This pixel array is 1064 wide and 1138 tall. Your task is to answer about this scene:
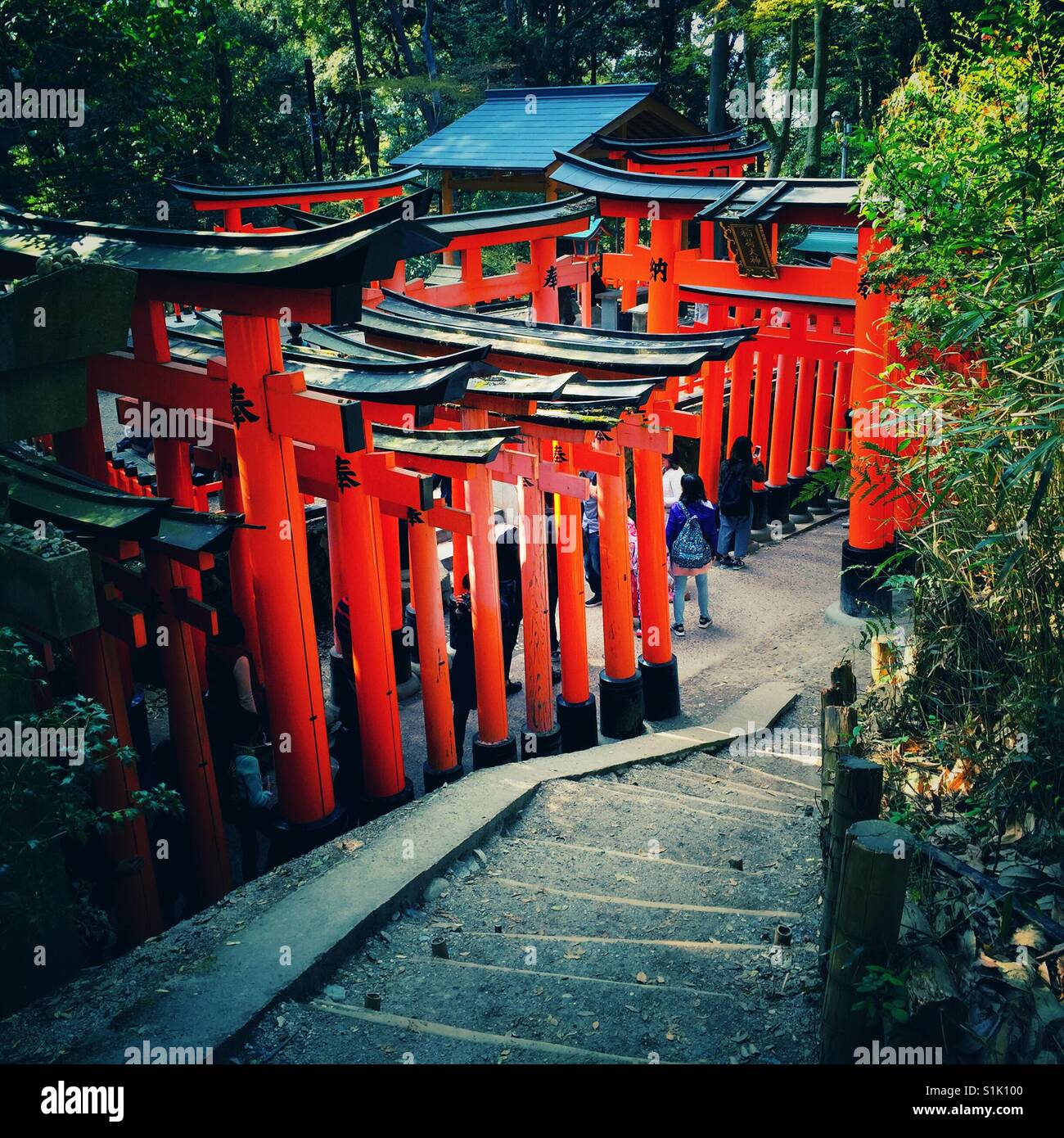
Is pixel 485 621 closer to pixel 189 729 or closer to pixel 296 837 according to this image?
pixel 296 837

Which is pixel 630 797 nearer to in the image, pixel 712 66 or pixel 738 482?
pixel 738 482

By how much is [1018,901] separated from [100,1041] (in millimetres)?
3304

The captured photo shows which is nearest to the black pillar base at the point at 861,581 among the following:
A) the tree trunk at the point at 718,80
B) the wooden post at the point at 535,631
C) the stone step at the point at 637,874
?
the wooden post at the point at 535,631

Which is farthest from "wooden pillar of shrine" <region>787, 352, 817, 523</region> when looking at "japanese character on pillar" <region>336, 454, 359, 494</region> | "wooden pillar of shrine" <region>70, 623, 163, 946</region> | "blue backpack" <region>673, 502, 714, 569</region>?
"wooden pillar of shrine" <region>70, 623, 163, 946</region>

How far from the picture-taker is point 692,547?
1052 cm

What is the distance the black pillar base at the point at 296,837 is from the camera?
6.67 m

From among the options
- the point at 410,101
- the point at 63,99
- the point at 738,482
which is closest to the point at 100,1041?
the point at 738,482

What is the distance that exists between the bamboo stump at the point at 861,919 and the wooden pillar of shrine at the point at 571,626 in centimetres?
509

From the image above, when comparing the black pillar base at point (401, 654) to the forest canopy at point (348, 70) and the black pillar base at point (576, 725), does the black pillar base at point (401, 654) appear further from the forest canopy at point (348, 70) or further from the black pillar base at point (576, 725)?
the forest canopy at point (348, 70)

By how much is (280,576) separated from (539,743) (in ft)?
9.75

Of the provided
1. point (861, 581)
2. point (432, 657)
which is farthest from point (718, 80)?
point (432, 657)

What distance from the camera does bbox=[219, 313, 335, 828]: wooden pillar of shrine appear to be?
20.0 ft

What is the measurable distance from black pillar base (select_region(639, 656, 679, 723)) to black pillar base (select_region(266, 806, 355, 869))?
3.43 m

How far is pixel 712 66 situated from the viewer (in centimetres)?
2255
